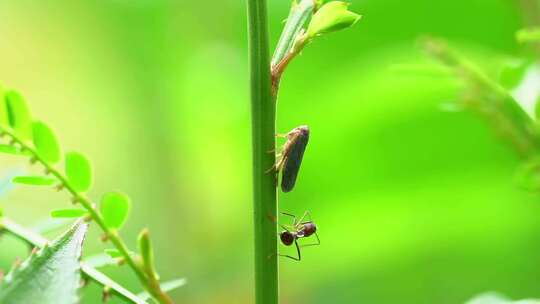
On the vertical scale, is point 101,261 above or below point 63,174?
below

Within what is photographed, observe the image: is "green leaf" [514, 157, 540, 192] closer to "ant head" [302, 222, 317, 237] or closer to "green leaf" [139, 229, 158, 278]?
"ant head" [302, 222, 317, 237]

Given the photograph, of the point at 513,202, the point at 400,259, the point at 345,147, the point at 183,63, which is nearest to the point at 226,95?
the point at 183,63

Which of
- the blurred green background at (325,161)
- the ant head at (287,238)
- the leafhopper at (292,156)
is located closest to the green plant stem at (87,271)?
the leafhopper at (292,156)

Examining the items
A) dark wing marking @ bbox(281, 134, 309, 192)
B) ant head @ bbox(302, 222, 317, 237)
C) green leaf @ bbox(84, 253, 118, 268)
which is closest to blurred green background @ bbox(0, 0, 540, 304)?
ant head @ bbox(302, 222, 317, 237)

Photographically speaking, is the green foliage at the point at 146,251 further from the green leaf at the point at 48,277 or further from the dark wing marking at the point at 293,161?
the dark wing marking at the point at 293,161

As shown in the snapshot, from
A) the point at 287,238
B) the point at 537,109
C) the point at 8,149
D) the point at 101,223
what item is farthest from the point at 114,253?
the point at 537,109

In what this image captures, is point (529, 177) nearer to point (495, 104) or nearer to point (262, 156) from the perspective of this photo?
point (495, 104)

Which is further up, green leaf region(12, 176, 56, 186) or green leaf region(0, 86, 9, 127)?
green leaf region(0, 86, 9, 127)

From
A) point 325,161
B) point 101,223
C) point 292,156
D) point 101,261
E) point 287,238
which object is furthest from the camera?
point 325,161
